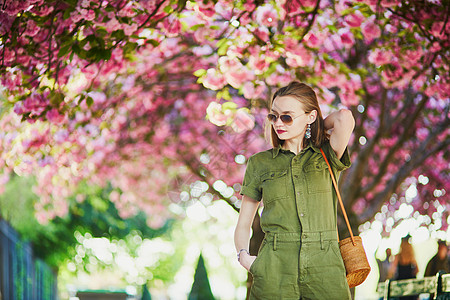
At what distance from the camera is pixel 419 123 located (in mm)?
10992

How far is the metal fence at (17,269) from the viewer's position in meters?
19.9

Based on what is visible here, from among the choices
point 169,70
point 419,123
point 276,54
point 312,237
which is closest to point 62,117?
point 276,54

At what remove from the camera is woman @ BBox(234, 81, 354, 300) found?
10.5 feet

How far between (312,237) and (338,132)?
58cm

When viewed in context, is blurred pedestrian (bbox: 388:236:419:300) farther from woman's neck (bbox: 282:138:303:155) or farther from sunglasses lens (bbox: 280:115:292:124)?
sunglasses lens (bbox: 280:115:292:124)

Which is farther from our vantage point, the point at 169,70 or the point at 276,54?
the point at 169,70

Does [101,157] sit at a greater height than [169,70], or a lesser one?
lesser

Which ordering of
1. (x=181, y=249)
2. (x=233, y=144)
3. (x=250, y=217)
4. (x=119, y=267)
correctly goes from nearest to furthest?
(x=250, y=217) → (x=233, y=144) → (x=119, y=267) → (x=181, y=249)

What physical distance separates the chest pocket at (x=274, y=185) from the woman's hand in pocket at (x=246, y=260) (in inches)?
12.6

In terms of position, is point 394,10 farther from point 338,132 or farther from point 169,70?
point 169,70

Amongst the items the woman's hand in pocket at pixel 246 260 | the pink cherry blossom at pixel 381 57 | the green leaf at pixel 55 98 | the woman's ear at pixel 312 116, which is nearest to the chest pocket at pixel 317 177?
the woman's ear at pixel 312 116

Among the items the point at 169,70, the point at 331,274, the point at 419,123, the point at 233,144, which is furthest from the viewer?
the point at 233,144

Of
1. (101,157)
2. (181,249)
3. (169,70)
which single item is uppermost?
(169,70)

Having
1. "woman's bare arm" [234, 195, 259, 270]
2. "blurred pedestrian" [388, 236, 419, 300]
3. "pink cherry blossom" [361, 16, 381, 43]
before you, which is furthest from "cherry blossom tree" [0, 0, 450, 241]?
"woman's bare arm" [234, 195, 259, 270]
